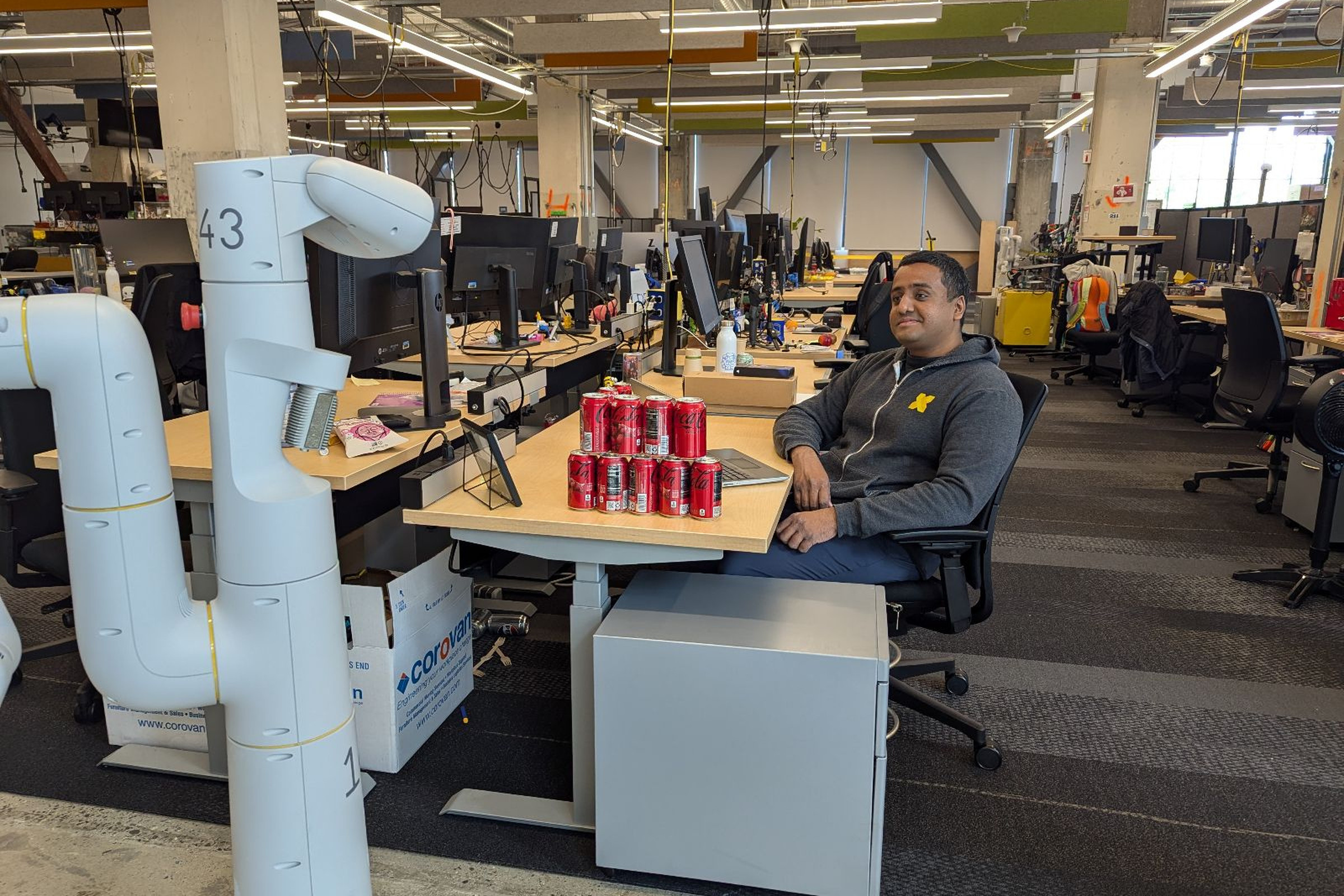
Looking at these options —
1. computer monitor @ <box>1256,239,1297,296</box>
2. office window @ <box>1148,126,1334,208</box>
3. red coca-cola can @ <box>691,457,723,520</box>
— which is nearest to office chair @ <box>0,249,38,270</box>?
red coca-cola can @ <box>691,457,723,520</box>

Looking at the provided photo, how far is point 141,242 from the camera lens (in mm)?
5336

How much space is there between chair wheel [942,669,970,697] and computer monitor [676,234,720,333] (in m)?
1.60

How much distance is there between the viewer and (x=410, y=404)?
278 cm

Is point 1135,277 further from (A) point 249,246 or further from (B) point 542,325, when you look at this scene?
(A) point 249,246

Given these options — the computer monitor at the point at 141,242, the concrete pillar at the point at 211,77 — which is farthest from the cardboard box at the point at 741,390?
the concrete pillar at the point at 211,77

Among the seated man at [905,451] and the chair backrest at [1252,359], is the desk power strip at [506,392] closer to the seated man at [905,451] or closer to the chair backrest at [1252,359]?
the seated man at [905,451]

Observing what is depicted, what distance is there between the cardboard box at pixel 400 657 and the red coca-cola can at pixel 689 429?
82 centimetres

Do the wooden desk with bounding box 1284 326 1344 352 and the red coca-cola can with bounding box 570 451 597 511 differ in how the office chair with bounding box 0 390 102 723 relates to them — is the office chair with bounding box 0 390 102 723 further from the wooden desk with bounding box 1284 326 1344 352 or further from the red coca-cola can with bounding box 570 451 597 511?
the wooden desk with bounding box 1284 326 1344 352

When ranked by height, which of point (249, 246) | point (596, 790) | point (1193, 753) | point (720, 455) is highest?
point (249, 246)

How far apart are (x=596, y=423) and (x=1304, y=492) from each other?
3.63 meters

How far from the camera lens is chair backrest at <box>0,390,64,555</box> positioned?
98.5 inches

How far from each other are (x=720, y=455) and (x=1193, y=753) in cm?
144

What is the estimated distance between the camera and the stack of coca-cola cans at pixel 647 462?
5.94 feet

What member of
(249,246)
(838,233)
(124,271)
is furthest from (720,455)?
(838,233)
